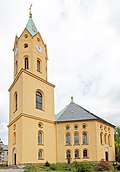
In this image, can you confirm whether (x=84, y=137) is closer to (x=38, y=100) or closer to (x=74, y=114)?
(x=74, y=114)

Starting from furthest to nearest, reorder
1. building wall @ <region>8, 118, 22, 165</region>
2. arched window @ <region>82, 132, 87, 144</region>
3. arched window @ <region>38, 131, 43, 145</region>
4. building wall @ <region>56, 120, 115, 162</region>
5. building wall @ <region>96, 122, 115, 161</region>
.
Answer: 1. arched window @ <region>82, 132, 87, 144</region>
2. building wall @ <region>96, 122, 115, 161</region>
3. building wall @ <region>56, 120, 115, 162</region>
4. arched window @ <region>38, 131, 43, 145</region>
5. building wall @ <region>8, 118, 22, 165</region>

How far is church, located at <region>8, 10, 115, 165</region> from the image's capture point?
43.3 m

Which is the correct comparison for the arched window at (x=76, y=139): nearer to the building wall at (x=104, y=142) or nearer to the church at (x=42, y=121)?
the church at (x=42, y=121)

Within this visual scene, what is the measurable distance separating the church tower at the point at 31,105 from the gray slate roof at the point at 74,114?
292cm

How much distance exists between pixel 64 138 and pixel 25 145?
10.5 metres

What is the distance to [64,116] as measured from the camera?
51219mm

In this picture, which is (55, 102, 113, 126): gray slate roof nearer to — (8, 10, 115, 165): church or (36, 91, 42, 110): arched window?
(8, 10, 115, 165): church

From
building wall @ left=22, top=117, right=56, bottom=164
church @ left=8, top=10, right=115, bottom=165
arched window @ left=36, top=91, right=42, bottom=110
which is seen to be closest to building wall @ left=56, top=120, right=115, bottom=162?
church @ left=8, top=10, right=115, bottom=165

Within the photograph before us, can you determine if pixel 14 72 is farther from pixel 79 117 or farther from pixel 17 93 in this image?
pixel 79 117

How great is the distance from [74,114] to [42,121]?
27.3ft

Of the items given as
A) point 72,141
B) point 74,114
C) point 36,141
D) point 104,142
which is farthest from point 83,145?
point 36,141

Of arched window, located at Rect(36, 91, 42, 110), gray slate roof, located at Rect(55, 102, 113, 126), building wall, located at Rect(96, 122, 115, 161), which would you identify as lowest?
building wall, located at Rect(96, 122, 115, 161)

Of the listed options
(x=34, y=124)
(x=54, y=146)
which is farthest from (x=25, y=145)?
(x=54, y=146)

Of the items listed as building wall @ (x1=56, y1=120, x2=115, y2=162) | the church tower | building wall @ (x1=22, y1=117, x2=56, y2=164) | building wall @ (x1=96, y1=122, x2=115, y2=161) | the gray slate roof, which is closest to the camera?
building wall @ (x1=22, y1=117, x2=56, y2=164)
